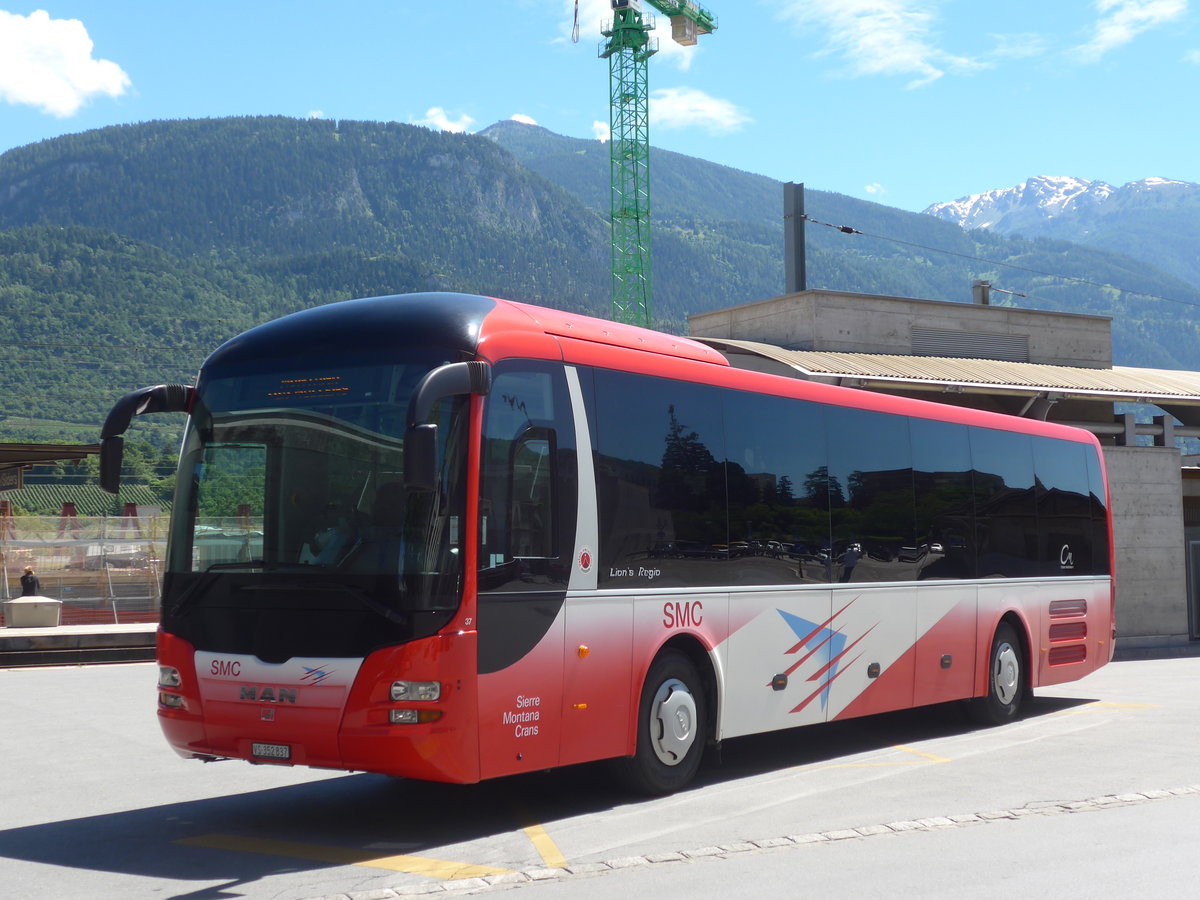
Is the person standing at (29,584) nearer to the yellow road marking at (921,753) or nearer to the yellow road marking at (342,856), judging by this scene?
the yellow road marking at (921,753)

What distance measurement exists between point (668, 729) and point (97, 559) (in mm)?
23566

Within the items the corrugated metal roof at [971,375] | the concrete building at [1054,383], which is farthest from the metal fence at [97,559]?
the concrete building at [1054,383]

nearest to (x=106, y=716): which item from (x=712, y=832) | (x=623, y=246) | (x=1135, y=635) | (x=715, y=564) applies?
(x=715, y=564)

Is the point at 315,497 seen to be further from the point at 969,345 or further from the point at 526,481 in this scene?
the point at 969,345

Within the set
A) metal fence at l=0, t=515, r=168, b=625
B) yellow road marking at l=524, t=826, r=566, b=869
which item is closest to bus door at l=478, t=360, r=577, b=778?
yellow road marking at l=524, t=826, r=566, b=869

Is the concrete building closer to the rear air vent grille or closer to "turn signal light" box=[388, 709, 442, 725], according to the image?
the rear air vent grille

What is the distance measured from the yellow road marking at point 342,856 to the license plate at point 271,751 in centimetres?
50

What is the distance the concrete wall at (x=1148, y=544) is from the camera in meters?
28.7

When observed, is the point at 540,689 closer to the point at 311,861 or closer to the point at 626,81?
the point at 311,861

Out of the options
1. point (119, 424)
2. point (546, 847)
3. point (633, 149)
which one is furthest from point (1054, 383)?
point (633, 149)

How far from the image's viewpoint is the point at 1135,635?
2903 centimetres

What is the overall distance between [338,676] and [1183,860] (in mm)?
4729

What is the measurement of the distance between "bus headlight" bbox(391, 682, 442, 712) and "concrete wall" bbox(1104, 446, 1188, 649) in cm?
2386

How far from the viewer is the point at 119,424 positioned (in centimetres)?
835
